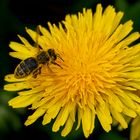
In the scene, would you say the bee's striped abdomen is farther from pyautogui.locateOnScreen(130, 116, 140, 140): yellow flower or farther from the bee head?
pyautogui.locateOnScreen(130, 116, 140, 140): yellow flower

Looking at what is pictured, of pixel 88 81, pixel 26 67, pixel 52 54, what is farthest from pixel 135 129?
pixel 26 67

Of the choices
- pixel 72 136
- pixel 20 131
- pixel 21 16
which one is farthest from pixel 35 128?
pixel 21 16

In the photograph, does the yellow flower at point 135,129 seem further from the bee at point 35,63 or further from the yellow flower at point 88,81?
the bee at point 35,63

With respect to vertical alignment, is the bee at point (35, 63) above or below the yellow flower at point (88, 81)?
above

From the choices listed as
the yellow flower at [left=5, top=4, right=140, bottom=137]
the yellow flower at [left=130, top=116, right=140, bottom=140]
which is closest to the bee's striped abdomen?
the yellow flower at [left=5, top=4, right=140, bottom=137]

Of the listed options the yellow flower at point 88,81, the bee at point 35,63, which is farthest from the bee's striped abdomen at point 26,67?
the yellow flower at point 88,81

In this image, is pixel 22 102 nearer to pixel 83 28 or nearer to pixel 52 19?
pixel 83 28
